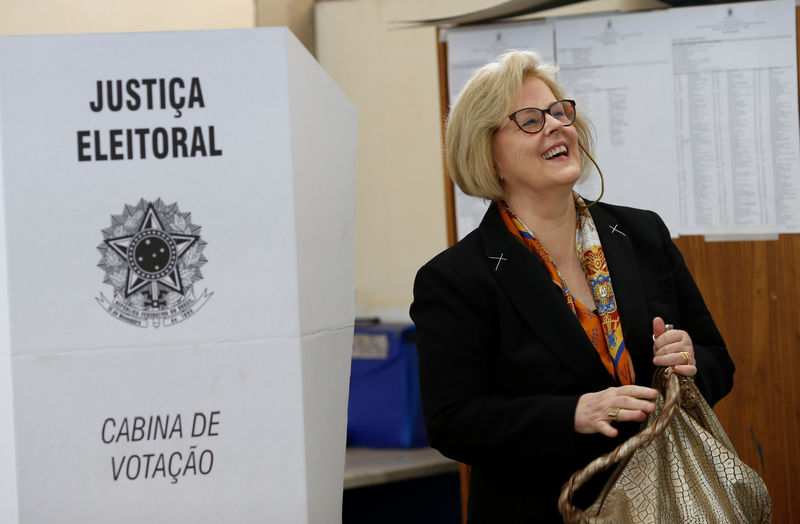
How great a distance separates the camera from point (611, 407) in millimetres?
1179

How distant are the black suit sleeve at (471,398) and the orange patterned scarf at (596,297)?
12 cm

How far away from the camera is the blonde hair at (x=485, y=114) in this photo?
1.43m

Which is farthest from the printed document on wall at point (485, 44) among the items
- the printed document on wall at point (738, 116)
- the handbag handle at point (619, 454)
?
the handbag handle at point (619, 454)

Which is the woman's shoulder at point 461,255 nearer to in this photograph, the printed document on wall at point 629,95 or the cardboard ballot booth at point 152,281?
the cardboard ballot booth at point 152,281

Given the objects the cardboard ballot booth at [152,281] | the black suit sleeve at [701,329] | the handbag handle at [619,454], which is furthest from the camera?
the black suit sleeve at [701,329]

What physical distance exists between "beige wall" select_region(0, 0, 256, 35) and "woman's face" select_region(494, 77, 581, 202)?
1837 millimetres

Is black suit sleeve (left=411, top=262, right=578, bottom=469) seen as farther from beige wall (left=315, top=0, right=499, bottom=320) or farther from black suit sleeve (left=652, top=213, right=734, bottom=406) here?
beige wall (left=315, top=0, right=499, bottom=320)

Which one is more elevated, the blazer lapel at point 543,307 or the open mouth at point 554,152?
the open mouth at point 554,152

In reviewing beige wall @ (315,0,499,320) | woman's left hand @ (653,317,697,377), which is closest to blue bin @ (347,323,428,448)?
beige wall @ (315,0,499,320)

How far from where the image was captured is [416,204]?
3598mm

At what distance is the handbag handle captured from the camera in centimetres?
112

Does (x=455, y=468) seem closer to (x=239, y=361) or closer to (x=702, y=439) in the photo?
(x=702, y=439)

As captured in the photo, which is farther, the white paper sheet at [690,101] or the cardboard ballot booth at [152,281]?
the white paper sheet at [690,101]

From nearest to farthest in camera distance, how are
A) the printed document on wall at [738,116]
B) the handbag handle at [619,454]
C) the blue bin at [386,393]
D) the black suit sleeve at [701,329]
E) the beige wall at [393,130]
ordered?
the handbag handle at [619,454] < the black suit sleeve at [701,329] < the printed document on wall at [738,116] < the blue bin at [386,393] < the beige wall at [393,130]
